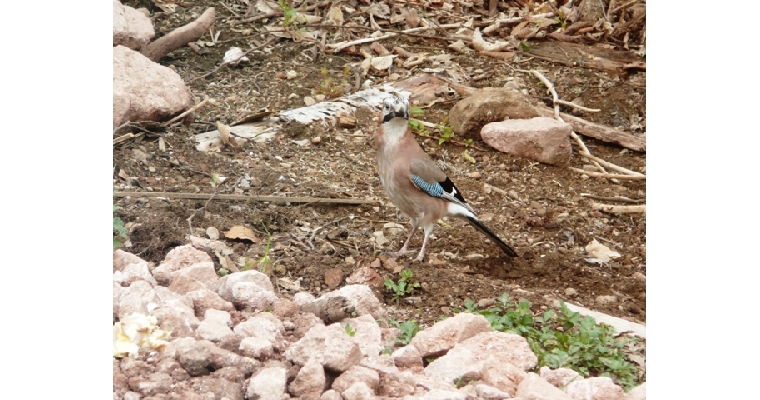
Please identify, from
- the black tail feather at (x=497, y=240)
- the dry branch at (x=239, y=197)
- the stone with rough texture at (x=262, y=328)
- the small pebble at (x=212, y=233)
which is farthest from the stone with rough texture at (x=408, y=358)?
the small pebble at (x=212, y=233)

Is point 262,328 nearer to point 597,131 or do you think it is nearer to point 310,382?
point 310,382

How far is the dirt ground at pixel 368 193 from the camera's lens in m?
4.36

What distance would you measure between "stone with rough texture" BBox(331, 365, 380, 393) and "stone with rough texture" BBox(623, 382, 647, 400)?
97 cm

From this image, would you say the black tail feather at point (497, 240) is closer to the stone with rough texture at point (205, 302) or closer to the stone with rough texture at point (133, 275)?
the stone with rough texture at point (205, 302)

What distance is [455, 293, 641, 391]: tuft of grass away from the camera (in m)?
4.08

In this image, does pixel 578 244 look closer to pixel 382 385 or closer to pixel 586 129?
pixel 586 129

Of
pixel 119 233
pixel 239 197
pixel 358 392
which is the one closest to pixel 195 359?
pixel 358 392

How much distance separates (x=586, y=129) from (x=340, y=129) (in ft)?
→ 3.51

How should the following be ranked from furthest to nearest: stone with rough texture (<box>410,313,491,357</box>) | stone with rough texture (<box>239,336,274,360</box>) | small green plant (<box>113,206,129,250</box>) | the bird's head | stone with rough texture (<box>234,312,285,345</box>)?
the bird's head
small green plant (<box>113,206,129,250</box>)
stone with rough texture (<box>410,313,491,357</box>)
stone with rough texture (<box>234,312,285,345</box>)
stone with rough texture (<box>239,336,274,360</box>)

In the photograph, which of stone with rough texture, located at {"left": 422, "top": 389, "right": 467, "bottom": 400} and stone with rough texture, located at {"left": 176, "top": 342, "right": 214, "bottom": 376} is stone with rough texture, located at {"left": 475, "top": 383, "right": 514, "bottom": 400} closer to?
stone with rough texture, located at {"left": 422, "top": 389, "right": 467, "bottom": 400}

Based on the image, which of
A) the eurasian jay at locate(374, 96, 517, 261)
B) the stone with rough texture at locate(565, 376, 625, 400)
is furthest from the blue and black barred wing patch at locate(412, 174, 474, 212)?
the stone with rough texture at locate(565, 376, 625, 400)

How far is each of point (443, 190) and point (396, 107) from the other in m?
0.43

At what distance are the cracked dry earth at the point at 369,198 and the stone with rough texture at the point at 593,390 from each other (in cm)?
35
